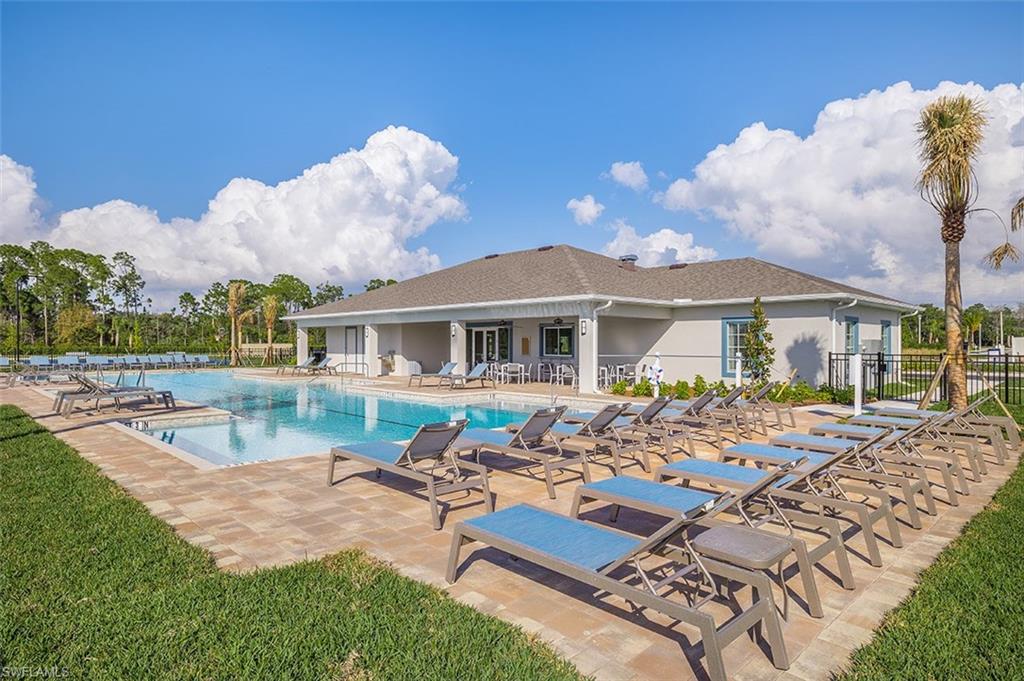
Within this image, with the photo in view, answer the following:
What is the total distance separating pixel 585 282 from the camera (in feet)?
62.5

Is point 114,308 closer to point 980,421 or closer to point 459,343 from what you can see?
point 459,343

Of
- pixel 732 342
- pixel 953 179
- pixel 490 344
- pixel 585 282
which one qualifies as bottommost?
pixel 490 344

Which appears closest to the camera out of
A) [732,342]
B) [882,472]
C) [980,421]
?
[882,472]

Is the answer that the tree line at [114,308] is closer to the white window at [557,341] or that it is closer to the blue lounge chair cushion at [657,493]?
the white window at [557,341]

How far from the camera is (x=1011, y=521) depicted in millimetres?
5434

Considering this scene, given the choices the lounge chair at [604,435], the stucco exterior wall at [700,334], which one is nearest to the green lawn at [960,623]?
the lounge chair at [604,435]

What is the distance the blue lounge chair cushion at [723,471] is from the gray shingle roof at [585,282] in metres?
11.7

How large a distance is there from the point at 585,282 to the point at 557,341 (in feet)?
14.8

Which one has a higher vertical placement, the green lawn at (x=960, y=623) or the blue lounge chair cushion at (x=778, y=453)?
the blue lounge chair cushion at (x=778, y=453)

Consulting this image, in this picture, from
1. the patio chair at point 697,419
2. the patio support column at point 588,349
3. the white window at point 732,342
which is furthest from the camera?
the white window at point 732,342

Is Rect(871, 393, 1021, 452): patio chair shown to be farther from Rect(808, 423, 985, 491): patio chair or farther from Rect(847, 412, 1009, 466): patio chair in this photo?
Rect(808, 423, 985, 491): patio chair

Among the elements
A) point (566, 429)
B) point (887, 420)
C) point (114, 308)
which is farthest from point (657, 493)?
point (114, 308)

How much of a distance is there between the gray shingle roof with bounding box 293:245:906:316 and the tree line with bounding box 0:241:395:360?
16.2 metres

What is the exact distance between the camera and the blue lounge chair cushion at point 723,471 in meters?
5.38
